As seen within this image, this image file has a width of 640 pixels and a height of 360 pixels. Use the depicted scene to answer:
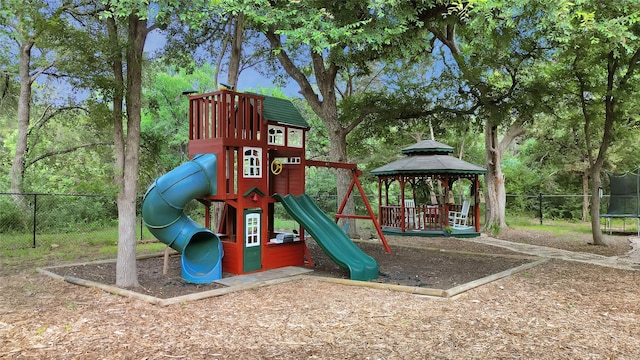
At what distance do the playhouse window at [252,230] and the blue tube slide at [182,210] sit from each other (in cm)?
59

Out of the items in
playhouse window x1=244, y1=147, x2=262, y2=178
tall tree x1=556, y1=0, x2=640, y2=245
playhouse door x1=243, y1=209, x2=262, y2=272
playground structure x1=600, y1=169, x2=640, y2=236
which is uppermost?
tall tree x1=556, y1=0, x2=640, y2=245

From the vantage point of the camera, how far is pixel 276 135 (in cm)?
931

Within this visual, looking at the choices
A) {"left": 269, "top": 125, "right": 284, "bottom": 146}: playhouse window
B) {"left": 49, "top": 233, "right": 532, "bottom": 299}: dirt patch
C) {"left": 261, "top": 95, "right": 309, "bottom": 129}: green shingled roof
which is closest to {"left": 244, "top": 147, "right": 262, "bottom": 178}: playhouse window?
{"left": 269, "top": 125, "right": 284, "bottom": 146}: playhouse window

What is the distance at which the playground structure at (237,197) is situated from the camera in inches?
307

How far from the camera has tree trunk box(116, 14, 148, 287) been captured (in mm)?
7012

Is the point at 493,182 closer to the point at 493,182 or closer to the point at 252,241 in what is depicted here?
the point at 493,182

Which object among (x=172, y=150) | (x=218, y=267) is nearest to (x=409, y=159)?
(x=218, y=267)

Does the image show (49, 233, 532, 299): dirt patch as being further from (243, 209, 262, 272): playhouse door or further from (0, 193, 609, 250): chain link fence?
(0, 193, 609, 250): chain link fence

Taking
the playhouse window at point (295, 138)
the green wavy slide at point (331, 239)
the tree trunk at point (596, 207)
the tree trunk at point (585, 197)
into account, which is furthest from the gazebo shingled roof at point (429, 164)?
the tree trunk at point (585, 197)

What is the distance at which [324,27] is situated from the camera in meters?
9.09

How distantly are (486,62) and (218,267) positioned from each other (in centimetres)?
955

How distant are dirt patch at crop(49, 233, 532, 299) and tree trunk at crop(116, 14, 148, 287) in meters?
0.41

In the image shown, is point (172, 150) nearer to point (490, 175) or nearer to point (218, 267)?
point (490, 175)

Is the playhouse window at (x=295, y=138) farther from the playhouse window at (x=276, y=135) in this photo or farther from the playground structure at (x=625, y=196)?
the playground structure at (x=625, y=196)
